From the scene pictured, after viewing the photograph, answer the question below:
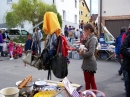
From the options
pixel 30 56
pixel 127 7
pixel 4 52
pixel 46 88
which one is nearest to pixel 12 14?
pixel 4 52

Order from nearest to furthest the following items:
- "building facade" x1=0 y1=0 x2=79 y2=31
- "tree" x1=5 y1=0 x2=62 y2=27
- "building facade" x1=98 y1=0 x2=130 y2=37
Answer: "building facade" x1=98 y1=0 x2=130 y2=37
"tree" x1=5 y1=0 x2=62 y2=27
"building facade" x1=0 y1=0 x2=79 y2=31

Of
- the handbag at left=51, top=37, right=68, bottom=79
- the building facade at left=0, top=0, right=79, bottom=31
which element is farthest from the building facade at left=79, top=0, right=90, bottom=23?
the handbag at left=51, top=37, right=68, bottom=79

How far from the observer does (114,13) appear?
1634 cm

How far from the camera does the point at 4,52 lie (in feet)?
40.5

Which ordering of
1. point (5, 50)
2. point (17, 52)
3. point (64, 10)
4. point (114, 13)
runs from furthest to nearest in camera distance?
1. point (64, 10)
2. point (114, 13)
3. point (5, 50)
4. point (17, 52)

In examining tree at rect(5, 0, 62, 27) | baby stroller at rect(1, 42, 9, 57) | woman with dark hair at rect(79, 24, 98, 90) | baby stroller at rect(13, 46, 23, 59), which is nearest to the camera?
woman with dark hair at rect(79, 24, 98, 90)

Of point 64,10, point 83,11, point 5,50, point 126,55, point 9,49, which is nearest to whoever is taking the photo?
point 126,55

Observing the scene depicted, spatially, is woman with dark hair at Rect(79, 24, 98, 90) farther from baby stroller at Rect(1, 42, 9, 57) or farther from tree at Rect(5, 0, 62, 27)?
tree at Rect(5, 0, 62, 27)

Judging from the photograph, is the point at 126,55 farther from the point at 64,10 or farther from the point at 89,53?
the point at 64,10

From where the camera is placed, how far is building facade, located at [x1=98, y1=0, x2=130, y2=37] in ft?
52.3

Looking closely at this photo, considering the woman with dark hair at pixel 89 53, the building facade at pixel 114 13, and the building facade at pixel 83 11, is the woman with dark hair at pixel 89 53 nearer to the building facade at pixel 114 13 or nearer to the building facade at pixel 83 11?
the building facade at pixel 114 13

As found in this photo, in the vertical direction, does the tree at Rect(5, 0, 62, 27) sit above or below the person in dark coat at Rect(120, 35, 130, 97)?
above

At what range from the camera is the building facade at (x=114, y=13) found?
16.0 m

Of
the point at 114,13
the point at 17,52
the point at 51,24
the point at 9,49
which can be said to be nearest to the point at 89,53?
the point at 51,24
